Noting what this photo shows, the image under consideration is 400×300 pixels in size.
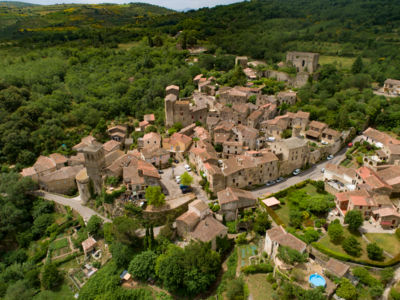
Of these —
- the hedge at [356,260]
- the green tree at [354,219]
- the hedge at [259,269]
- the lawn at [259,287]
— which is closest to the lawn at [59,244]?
the hedge at [259,269]

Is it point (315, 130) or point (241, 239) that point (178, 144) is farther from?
point (315, 130)

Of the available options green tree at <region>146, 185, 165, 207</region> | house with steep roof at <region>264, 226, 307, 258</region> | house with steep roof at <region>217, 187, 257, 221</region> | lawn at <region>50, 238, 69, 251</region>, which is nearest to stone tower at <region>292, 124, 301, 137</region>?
house with steep roof at <region>217, 187, 257, 221</region>

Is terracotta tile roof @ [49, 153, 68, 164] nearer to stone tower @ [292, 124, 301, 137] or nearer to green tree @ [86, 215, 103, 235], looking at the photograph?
green tree @ [86, 215, 103, 235]

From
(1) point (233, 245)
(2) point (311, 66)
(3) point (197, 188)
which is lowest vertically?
(1) point (233, 245)

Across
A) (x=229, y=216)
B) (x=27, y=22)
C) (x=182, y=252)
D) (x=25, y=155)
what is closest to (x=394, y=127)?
(x=229, y=216)

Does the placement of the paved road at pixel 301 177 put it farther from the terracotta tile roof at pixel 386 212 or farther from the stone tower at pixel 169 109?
the stone tower at pixel 169 109

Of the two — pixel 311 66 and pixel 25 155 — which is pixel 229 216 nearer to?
pixel 25 155
